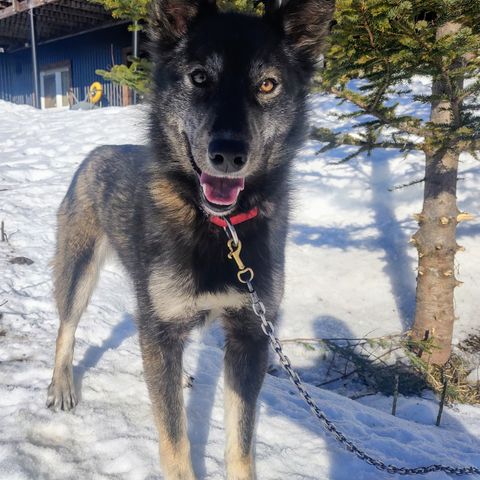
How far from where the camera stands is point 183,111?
229cm

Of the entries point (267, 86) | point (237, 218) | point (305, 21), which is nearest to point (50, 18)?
point (305, 21)

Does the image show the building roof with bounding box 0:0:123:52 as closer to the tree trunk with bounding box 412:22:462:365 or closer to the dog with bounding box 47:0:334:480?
the tree trunk with bounding box 412:22:462:365

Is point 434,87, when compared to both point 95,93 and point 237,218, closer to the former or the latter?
point 237,218

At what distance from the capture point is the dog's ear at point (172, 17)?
245 cm

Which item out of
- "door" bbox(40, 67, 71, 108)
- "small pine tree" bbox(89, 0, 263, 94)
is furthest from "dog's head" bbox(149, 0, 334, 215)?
"door" bbox(40, 67, 71, 108)

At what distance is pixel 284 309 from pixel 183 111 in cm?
352

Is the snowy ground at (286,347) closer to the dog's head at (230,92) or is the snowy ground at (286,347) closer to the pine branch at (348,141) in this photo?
the dog's head at (230,92)

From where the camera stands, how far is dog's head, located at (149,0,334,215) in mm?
2045

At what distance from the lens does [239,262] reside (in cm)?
216

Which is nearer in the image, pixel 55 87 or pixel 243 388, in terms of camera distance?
pixel 243 388

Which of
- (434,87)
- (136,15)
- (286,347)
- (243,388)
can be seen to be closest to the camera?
(243,388)

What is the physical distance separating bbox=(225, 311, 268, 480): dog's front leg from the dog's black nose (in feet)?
2.74

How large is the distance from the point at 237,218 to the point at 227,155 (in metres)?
0.52

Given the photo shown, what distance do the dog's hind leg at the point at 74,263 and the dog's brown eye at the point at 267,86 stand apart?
1.75 metres
